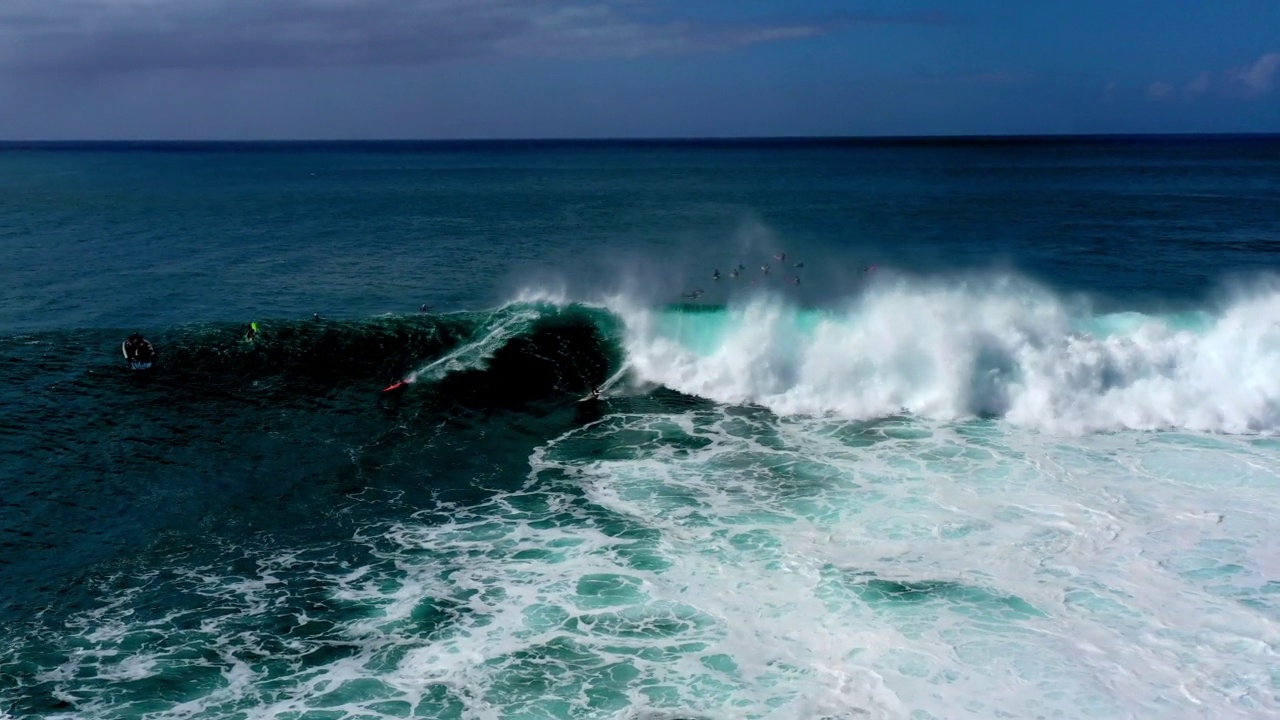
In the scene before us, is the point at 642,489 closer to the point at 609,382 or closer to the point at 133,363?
the point at 609,382

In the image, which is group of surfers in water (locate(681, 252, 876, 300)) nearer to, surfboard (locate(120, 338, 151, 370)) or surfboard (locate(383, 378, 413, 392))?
surfboard (locate(383, 378, 413, 392))

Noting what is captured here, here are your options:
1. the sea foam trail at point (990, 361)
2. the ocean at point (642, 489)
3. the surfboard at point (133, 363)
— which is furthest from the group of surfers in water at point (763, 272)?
the surfboard at point (133, 363)

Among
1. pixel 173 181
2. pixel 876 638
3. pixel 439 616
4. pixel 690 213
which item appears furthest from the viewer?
pixel 173 181

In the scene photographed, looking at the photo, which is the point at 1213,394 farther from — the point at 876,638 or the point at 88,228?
the point at 88,228

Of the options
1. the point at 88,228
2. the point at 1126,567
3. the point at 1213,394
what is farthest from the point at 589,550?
the point at 88,228

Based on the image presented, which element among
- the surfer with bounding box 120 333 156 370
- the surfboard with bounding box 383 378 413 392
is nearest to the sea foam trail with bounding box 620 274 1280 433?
the surfboard with bounding box 383 378 413 392

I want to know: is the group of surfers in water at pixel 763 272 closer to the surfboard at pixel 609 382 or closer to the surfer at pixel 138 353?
the surfboard at pixel 609 382
